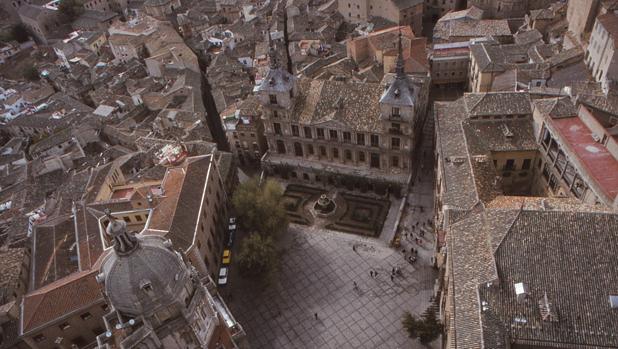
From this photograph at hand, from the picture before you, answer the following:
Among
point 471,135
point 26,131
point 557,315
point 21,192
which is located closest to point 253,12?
point 26,131

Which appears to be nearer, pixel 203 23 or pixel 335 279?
pixel 335 279

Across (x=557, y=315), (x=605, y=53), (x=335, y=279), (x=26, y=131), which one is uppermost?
(x=605, y=53)

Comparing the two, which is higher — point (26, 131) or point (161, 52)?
point (161, 52)

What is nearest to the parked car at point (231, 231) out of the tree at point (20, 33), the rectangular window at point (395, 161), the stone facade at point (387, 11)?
the rectangular window at point (395, 161)

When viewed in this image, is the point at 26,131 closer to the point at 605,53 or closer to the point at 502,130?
the point at 502,130

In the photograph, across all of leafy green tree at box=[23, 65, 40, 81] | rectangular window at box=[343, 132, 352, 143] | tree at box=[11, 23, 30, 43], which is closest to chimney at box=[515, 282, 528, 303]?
rectangular window at box=[343, 132, 352, 143]

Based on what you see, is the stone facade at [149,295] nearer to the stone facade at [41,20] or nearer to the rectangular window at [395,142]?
the rectangular window at [395,142]
